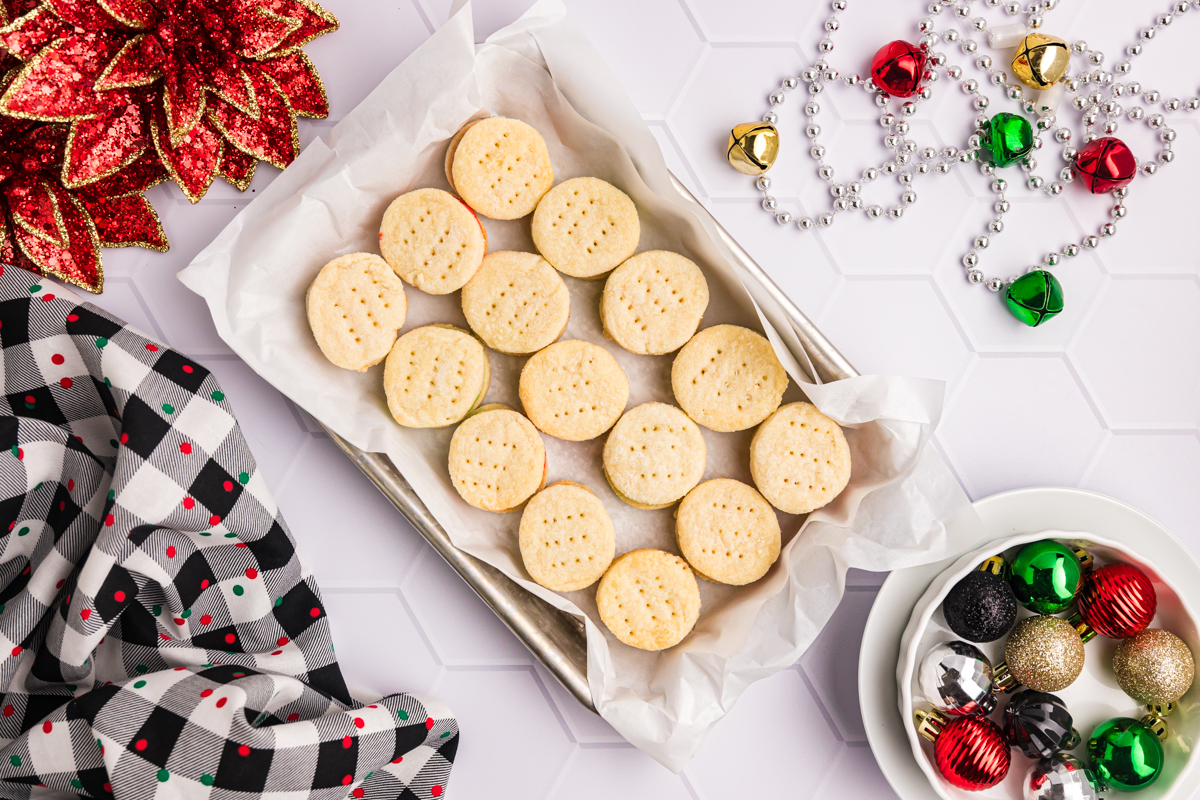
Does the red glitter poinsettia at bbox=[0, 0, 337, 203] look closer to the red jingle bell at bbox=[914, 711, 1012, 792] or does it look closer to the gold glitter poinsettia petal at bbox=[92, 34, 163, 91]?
the gold glitter poinsettia petal at bbox=[92, 34, 163, 91]

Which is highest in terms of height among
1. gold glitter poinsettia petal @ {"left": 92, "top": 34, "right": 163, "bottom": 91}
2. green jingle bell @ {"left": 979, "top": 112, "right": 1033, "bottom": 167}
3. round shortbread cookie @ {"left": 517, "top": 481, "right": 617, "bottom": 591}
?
gold glitter poinsettia petal @ {"left": 92, "top": 34, "right": 163, "bottom": 91}

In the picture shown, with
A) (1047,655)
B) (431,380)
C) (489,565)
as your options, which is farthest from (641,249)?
(1047,655)

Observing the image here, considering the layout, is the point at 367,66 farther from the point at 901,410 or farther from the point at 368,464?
the point at 901,410

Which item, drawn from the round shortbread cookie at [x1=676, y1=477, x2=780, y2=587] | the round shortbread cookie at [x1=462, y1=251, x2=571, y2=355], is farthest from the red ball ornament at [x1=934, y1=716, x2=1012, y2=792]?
the round shortbread cookie at [x1=462, y1=251, x2=571, y2=355]

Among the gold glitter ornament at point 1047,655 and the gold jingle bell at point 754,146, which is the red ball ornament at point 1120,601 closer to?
the gold glitter ornament at point 1047,655

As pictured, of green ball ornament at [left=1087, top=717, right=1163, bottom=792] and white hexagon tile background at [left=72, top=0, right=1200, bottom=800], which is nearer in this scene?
green ball ornament at [left=1087, top=717, right=1163, bottom=792]

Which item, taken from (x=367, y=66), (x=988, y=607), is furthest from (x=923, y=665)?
(x=367, y=66)

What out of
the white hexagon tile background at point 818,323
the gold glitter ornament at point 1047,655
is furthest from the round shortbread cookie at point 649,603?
the gold glitter ornament at point 1047,655
